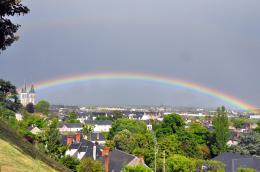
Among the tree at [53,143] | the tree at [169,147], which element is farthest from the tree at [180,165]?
the tree at [53,143]

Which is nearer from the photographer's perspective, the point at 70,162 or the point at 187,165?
the point at 70,162

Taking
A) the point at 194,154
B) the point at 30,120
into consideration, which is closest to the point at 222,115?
the point at 194,154

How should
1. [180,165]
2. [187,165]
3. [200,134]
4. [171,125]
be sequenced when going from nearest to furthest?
[180,165], [187,165], [171,125], [200,134]

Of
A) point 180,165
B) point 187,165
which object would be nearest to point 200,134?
point 187,165

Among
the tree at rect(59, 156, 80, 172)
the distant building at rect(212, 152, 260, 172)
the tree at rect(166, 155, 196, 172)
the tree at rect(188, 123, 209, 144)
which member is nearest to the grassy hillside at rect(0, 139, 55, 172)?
the tree at rect(59, 156, 80, 172)

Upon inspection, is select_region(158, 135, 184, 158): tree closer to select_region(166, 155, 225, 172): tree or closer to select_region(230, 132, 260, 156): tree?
select_region(166, 155, 225, 172): tree

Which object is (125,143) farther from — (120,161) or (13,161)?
(13,161)

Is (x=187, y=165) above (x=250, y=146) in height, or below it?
above
